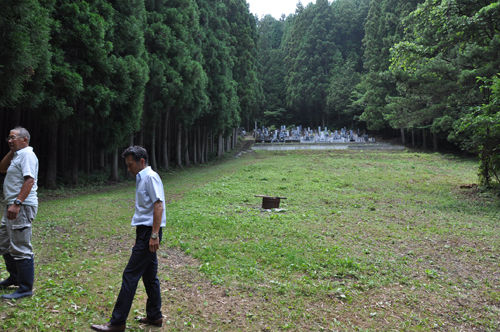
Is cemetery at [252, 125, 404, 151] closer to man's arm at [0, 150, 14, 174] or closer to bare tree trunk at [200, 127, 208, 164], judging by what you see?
bare tree trunk at [200, 127, 208, 164]

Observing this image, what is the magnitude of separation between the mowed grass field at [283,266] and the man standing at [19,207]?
1.18 feet

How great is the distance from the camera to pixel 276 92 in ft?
161

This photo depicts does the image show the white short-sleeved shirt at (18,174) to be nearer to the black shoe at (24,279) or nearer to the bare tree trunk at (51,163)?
the black shoe at (24,279)

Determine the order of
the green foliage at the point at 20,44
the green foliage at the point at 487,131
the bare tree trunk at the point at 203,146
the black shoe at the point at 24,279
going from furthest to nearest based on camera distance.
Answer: the bare tree trunk at the point at 203,146, the green foliage at the point at 487,131, the green foliage at the point at 20,44, the black shoe at the point at 24,279

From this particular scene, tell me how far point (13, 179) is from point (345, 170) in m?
14.7

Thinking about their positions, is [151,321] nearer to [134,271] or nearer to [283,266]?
[134,271]

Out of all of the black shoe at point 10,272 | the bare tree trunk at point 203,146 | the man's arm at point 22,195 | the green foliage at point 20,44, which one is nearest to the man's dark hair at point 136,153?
the man's arm at point 22,195

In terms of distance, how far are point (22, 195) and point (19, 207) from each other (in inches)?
4.5

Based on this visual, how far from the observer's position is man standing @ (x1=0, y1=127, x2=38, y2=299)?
3.29 metres

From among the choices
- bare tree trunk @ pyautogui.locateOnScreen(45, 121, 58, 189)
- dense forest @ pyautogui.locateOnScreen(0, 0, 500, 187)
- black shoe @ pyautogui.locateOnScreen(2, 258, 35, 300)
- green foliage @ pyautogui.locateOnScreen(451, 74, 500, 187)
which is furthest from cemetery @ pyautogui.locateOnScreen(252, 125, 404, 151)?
black shoe @ pyautogui.locateOnScreen(2, 258, 35, 300)

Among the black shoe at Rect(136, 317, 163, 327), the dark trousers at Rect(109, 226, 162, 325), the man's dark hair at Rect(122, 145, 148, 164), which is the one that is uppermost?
the man's dark hair at Rect(122, 145, 148, 164)

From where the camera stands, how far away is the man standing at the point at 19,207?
129 inches

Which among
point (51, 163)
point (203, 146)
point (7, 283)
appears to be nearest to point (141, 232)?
point (7, 283)

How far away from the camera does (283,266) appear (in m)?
4.75
